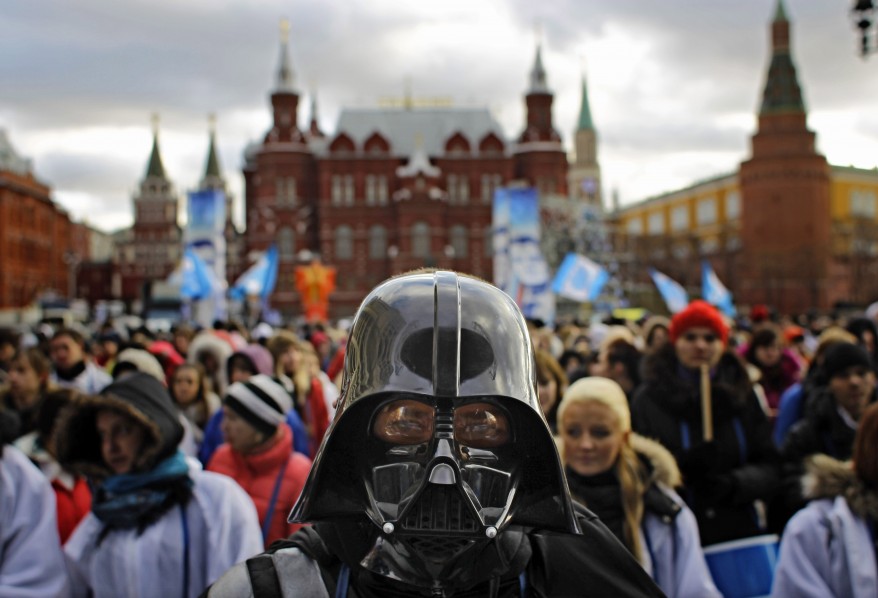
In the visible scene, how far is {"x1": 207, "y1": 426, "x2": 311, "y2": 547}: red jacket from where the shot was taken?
13.2 feet

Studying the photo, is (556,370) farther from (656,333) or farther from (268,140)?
(268,140)

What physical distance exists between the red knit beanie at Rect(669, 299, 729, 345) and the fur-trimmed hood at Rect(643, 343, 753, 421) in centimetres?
11

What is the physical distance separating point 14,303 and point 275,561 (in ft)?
222

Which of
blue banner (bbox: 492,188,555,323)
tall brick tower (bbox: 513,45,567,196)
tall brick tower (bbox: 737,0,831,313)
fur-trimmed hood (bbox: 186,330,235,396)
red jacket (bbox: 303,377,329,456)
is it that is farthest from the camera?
tall brick tower (bbox: 737,0,831,313)

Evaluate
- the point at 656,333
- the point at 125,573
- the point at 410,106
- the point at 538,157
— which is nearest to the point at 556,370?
the point at 656,333

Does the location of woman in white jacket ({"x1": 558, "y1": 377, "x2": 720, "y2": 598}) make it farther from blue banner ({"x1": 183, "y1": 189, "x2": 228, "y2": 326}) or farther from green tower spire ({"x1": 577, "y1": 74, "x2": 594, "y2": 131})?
green tower spire ({"x1": 577, "y1": 74, "x2": 594, "y2": 131})

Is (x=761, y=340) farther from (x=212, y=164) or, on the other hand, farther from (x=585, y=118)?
(x=585, y=118)

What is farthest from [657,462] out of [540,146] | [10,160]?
[10,160]

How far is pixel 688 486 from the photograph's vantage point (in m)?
4.01

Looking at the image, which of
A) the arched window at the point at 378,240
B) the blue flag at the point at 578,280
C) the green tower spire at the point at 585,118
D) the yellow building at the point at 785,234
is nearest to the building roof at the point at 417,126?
the arched window at the point at 378,240

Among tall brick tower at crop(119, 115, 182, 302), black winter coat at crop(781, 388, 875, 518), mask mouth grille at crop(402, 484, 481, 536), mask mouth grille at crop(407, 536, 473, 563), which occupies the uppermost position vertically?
tall brick tower at crop(119, 115, 182, 302)

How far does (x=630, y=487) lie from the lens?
324 centimetres

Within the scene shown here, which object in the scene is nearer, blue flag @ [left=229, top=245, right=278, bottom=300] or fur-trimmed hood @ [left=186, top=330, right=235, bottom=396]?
fur-trimmed hood @ [left=186, top=330, right=235, bottom=396]

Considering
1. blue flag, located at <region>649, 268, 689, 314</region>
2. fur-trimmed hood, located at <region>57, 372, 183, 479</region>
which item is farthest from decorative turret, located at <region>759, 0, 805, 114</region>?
fur-trimmed hood, located at <region>57, 372, 183, 479</region>
